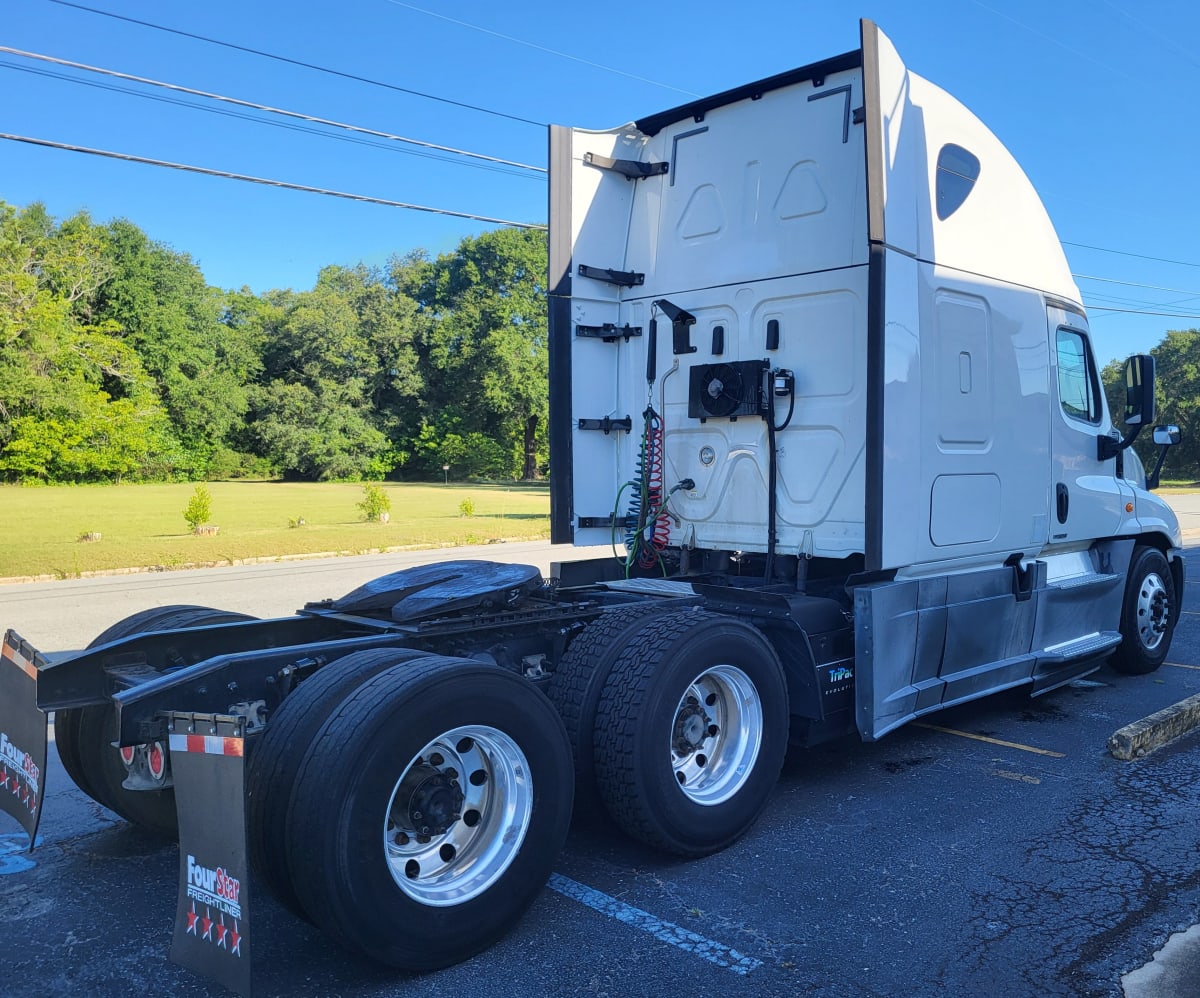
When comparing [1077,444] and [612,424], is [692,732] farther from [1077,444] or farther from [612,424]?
[1077,444]

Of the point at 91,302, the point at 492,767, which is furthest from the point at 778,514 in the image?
the point at 91,302

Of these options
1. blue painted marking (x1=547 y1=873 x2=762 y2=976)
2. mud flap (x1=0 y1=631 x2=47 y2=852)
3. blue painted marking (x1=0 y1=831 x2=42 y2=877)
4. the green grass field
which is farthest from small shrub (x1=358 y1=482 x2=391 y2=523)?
blue painted marking (x1=547 y1=873 x2=762 y2=976)

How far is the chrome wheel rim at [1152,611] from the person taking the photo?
752 centimetres

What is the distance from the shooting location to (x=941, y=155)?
541 cm

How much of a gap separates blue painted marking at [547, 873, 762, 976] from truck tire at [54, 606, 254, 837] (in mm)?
1731

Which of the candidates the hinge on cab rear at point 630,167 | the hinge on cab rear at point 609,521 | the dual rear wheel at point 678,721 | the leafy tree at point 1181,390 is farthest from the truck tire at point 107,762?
the leafy tree at point 1181,390

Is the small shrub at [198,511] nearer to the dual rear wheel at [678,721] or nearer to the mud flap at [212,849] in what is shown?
the dual rear wheel at [678,721]

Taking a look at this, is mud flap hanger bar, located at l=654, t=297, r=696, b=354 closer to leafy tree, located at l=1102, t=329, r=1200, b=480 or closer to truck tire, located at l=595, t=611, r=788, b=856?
truck tire, located at l=595, t=611, r=788, b=856

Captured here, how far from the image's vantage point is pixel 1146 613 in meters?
7.57

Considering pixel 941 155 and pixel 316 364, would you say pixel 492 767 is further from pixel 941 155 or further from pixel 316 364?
pixel 316 364

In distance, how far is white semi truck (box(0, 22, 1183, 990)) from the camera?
3.17 m

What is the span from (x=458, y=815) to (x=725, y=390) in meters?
3.26

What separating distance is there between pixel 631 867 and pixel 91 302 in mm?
54561

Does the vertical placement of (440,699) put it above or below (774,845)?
above
